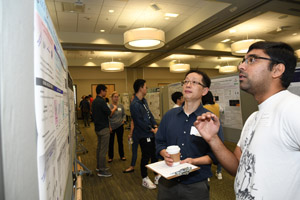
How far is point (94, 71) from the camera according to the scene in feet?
47.6

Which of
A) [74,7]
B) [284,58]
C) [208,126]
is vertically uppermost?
[74,7]

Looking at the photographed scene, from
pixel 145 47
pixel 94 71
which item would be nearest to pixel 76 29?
pixel 145 47

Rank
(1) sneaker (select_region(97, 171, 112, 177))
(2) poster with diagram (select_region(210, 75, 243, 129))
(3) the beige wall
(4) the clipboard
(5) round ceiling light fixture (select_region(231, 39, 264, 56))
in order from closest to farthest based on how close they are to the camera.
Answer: (4) the clipboard < (2) poster with diagram (select_region(210, 75, 243, 129)) < (1) sneaker (select_region(97, 171, 112, 177)) < (5) round ceiling light fixture (select_region(231, 39, 264, 56)) < (3) the beige wall

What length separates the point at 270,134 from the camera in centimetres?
90

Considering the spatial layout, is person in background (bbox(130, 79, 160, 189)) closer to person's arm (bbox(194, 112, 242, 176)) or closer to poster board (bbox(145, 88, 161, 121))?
person's arm (bbox(194, 112, 242, 176))

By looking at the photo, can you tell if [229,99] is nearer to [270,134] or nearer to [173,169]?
[173,169]

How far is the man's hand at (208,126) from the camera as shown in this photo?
4.01 ft

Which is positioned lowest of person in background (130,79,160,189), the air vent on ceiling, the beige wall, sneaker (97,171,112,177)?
sneaker (97,171,112,177)

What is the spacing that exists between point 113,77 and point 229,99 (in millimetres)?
12746

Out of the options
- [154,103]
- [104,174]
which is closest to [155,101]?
[154,103]

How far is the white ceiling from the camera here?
17.9ft

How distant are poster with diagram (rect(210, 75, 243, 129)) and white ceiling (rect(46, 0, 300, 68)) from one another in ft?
10.1

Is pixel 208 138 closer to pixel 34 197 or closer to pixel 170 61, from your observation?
pixel 34 197

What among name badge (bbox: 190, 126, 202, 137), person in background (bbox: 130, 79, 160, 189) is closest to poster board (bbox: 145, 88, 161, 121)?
person in background (bbox: 130, 79, 160, 189)
